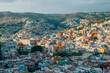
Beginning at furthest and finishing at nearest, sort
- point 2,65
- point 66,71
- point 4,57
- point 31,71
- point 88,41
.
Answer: point 88,41
point 4,57
point 2,65
point 31,71
point 66,71

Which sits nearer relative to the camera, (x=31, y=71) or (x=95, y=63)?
(x=31, y=71)

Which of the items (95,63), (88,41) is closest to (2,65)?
(95,63)

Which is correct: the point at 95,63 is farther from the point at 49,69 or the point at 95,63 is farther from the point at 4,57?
the point at 4,57

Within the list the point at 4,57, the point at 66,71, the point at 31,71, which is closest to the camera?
the point at 66,71

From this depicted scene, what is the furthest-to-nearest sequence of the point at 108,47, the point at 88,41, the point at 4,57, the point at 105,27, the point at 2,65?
the point at 105,27 < the point at 88,41 < the point at 108,47 < the point at 4,57 < the point at 2,65

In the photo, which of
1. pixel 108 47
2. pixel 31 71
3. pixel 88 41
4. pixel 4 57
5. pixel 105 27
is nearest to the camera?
pixel 31 71

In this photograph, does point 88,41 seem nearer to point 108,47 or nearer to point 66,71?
point 108,47

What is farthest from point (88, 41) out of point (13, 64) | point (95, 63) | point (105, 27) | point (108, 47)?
point (13, 64)

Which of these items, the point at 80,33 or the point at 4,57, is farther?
the point at 80,33
